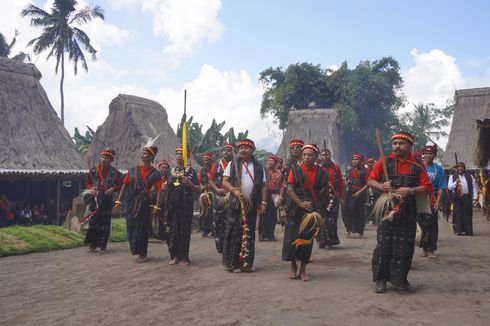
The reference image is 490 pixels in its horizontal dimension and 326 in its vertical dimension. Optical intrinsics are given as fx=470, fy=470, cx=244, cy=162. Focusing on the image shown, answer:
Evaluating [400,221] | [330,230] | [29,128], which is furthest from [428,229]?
[29,128]

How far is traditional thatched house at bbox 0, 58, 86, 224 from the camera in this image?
16.4 metres

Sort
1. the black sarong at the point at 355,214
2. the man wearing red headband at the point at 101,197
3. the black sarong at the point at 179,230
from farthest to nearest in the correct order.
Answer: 1. the black sarong at the point at 355,214
2. the man wearing red headband at the point at 101,197
3. the black sarong at the point at 179,230

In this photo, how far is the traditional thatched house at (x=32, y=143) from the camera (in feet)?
53.8

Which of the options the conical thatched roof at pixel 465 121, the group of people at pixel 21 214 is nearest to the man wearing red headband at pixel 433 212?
the group of people at pixel 21 214

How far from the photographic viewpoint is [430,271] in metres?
6.50

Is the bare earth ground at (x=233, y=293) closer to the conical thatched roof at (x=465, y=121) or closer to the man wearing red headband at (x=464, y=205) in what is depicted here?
the man wearing red headband at (x=464, y=205)

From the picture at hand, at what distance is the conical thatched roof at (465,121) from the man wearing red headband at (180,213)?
846 inches

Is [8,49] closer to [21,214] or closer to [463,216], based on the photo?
[21,214]

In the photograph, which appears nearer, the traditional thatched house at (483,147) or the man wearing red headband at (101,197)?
the man wearing red headband at (101,197)

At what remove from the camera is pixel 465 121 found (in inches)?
1101

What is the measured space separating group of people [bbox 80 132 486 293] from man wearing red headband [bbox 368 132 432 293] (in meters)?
0.01

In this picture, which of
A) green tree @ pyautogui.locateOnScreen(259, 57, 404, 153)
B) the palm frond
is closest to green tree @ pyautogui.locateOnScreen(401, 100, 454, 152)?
green tree @ pyautogui.locateOnScreen(259, 57, 404, 153)

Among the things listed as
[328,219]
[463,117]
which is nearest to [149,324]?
[328,219]

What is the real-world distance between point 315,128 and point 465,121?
29.5ft
